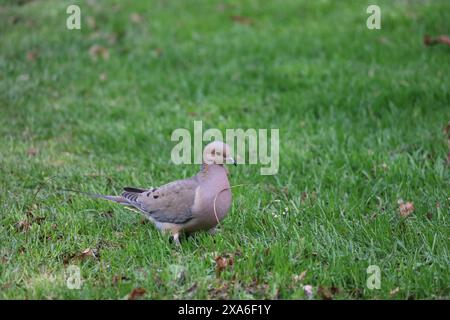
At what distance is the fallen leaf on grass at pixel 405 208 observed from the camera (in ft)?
15.7

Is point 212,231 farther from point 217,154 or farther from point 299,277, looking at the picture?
point 299,277

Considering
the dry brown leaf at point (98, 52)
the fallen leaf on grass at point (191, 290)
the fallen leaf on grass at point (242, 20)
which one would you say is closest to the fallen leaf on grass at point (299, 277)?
the fallen leaf on grass at point (191, 290)

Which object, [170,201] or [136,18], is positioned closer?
[170,201]

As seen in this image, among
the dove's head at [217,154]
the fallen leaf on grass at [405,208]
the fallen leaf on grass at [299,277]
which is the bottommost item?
the fallen leaf on grass at [299,277]

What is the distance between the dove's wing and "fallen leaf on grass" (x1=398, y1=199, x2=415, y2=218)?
1557 mm

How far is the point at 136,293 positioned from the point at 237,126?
335 centimetres

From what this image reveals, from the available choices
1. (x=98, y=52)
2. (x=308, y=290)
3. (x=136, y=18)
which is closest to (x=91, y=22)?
(x=136, y=18)

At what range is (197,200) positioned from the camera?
14.3 ft

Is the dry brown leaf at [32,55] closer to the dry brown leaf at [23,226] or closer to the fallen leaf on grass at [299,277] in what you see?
the dry brown leaf at [23,226]

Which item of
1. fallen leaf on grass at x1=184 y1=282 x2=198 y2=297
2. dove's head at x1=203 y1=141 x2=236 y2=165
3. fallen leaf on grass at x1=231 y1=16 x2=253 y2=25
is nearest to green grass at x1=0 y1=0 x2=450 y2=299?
fallen leaf on grass at x1=184 y1=282 x2=198 y2=297

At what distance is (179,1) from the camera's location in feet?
35.3

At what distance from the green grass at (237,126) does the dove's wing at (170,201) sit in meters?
0.18

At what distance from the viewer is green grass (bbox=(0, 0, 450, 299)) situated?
4.04 meters

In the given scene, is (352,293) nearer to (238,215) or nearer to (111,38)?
(238,215)
